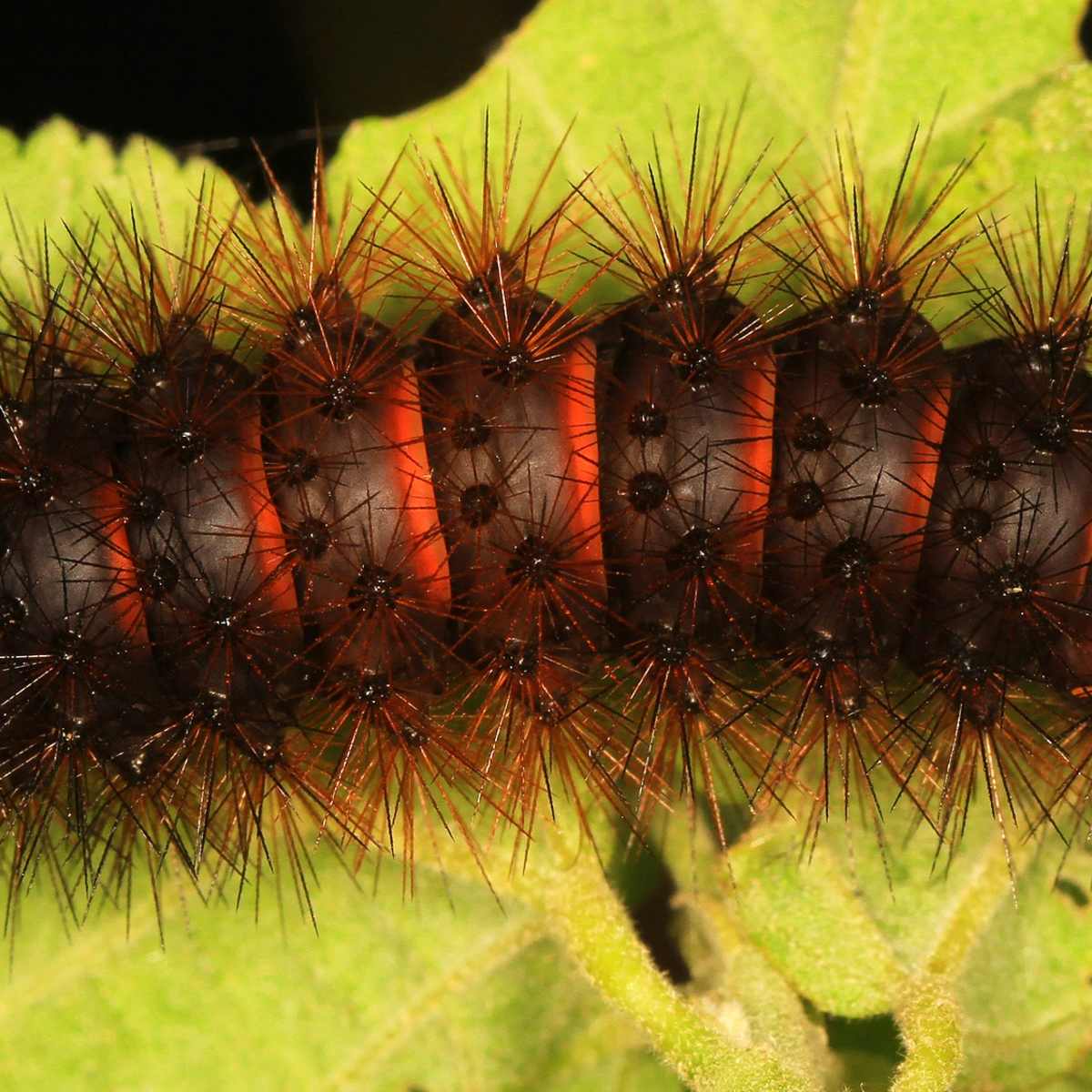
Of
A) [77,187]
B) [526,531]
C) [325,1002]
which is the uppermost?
[77,187]

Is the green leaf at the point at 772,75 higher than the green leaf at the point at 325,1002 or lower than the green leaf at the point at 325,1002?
higher

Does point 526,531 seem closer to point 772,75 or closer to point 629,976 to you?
point 629,976

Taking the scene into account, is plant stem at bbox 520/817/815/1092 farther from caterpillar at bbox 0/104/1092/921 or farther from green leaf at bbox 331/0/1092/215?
green leaf at bbox 331/0/1092/215

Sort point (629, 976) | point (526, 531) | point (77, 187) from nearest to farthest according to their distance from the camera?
point (526, 531)
point (629, 976)
point (77, 187)

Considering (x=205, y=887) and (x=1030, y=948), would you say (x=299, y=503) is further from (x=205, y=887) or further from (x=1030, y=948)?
(x=1030, y=948)

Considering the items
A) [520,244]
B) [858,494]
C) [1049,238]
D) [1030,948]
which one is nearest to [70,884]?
[520,244]

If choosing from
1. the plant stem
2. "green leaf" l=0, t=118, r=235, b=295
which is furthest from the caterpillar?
"green leaf" l=0, t=118, r=235, b=295

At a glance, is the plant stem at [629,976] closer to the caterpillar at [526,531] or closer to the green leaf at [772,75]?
the caterpillar at [526,531]

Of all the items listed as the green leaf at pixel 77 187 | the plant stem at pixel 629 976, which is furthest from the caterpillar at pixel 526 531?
the green leaf at pixel 77 187

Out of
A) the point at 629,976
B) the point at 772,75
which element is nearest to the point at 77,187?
the point at 772,75
